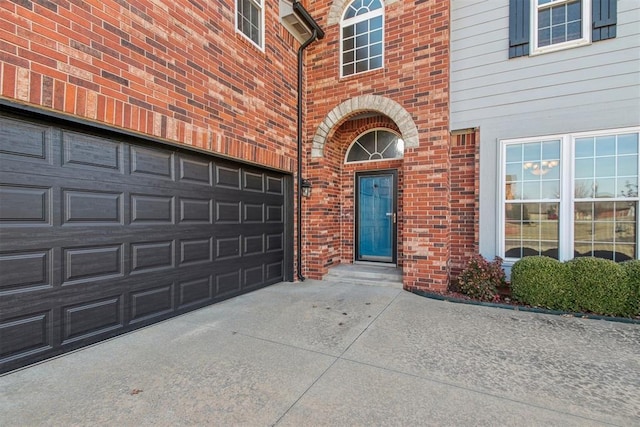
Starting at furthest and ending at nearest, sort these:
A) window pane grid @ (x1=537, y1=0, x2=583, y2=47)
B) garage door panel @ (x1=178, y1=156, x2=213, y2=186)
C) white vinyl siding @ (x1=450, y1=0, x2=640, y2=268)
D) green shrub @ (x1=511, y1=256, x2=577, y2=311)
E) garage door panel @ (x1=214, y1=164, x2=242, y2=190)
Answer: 1. window pane grid @ (x1=537, y1=0, x2=583, y2=47)
2. garage door panel @ (x1=214, y1=164, x2=242, y2=190)
3. white vinyl siding @ (x1=450, y1=0, x2=640, y2=268)
4. green shrub @ (x1=511, y1=256, x2=577, y2=311)
5. garage door panel @ (x1=178, y1=156, x2=213, y2=186)

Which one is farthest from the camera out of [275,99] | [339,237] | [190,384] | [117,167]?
[339,237]

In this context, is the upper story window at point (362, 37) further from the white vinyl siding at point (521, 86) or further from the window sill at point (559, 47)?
the window sill at point (559, 47)

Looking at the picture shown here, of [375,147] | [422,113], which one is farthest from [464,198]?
[375,147]

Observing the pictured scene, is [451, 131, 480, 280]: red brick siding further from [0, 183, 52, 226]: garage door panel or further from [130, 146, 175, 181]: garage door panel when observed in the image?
[0, 183, 52, 226]: garage door panel

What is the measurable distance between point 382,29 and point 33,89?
547cm

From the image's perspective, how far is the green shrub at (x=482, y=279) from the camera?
4535mm

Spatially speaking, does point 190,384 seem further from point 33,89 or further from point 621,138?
point 621,138

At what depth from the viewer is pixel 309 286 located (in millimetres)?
5438

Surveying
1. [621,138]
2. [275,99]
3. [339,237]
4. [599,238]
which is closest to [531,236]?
[599,238]

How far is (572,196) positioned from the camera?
179 inches

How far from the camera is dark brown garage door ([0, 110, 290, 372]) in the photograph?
8.13 ft

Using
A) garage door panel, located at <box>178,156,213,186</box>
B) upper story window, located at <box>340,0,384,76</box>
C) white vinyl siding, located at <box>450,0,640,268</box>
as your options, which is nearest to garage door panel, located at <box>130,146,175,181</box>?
garage door panel, located at <box>178,156,213,186</box>

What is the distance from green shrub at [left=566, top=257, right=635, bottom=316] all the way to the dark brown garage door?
16.6 feet

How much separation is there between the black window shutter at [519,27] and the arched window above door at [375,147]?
7.84 ft
